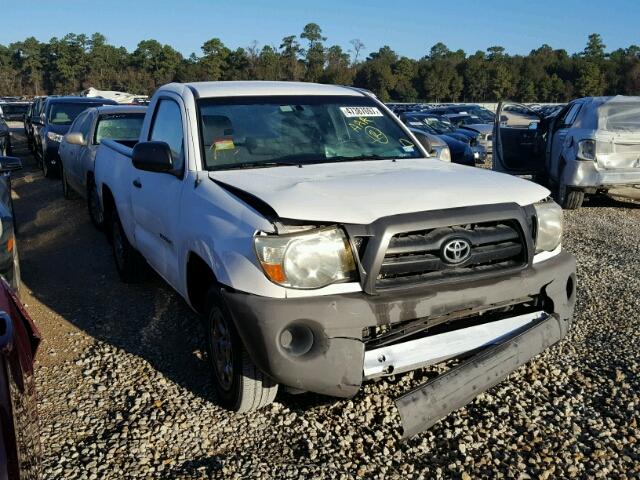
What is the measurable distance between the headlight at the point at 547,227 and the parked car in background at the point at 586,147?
254 inches

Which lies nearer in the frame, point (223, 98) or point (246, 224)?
point (246, 224)

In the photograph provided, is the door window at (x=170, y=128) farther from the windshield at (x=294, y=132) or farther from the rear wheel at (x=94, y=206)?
the rear wheel at (x=94, y=206)

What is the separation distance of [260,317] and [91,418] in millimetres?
1362

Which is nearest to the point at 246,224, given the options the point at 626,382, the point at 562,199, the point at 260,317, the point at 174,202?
the point at 260,317

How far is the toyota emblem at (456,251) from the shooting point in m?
3.11

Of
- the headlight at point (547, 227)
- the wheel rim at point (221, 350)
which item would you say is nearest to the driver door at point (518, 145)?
the headlight at point (547, 227)

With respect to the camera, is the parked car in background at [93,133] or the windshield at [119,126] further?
the windshield at [119,126]

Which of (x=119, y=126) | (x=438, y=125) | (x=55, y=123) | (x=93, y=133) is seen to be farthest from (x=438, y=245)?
(x=438, y=125)

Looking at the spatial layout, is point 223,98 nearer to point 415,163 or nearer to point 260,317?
point 415,163

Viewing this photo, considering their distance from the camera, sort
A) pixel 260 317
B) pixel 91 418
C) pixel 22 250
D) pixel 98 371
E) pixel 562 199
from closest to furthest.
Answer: pixel 260 317, pixel 91 418, pixel 98 371, pixel 22 250, pixel 562 199

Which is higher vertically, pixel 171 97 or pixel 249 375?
pixel 171 97

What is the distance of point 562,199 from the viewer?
32.6ft

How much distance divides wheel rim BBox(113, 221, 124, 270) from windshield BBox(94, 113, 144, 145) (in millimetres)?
3425

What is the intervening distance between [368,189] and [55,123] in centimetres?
1247
